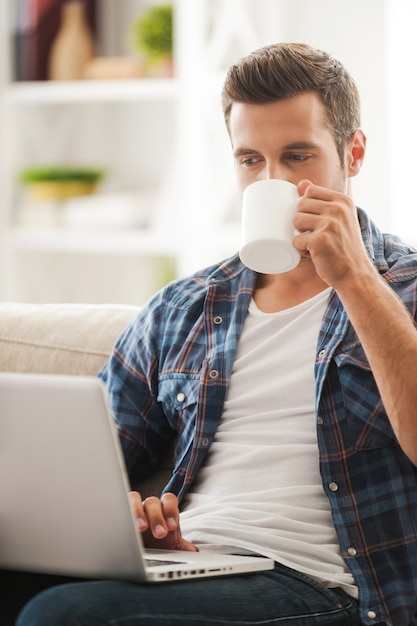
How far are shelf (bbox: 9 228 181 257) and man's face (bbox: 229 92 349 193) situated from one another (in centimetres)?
173

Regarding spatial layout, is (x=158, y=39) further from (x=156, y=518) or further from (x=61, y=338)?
(x=156, y=518)

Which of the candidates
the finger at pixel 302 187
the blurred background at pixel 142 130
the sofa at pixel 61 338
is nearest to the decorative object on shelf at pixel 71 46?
the blurred background at pixel 142 130

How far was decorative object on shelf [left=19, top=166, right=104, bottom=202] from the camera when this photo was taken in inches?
138

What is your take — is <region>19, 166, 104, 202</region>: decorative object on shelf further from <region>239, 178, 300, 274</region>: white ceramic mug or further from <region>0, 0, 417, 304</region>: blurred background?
<region>239, 178, 300, 274</region>: white ceramic mug

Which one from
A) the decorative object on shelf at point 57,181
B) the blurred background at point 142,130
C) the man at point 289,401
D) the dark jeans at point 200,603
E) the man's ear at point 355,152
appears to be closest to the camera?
the dark jeans at point 200,603

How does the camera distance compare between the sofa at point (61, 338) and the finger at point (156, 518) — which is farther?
the sofa at point (61, 338)

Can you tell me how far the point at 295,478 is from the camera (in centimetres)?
146

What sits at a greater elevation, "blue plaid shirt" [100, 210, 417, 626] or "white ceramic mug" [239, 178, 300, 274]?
"white ceramic mug" [239, 178, 300, 274]

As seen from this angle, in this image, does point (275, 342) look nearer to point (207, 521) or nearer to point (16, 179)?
point (207, 521)

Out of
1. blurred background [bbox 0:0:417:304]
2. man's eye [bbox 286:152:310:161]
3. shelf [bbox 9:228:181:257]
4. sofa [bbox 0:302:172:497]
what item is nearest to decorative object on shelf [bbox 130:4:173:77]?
blurred background [bbox 0:0:417:304]

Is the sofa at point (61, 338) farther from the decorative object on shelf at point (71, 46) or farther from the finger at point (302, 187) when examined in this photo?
the decorative object on shelf at point (71, 46)

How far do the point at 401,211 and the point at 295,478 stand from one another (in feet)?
4.95

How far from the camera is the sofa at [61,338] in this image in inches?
72.0

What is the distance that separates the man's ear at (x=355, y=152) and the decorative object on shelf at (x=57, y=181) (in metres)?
1.97
